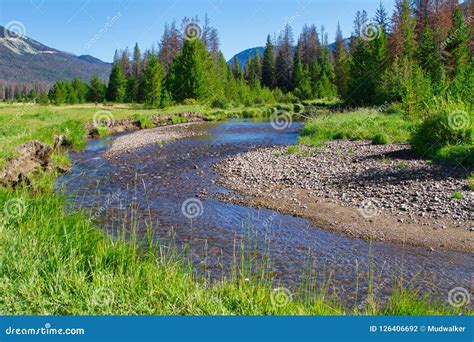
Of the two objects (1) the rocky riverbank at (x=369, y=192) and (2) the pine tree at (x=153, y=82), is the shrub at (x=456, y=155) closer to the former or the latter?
(1) the rocky riverbank at (x=369, y=192)

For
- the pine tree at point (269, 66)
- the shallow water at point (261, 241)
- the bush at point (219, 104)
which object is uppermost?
the pine tree at point (269, 66)

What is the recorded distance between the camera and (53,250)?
6.87 metres

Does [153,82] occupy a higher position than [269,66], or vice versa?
[269,66]

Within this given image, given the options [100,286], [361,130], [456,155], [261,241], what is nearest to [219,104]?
[361,130]

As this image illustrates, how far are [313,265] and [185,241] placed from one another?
3597 mm

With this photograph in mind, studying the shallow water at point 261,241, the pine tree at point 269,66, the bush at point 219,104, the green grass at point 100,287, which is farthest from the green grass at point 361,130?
the pine tree at point 269,66

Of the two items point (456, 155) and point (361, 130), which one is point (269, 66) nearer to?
point (361, 130)

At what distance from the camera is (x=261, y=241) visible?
12.3 metres

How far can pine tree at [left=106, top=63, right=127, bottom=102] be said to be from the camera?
8981 cm

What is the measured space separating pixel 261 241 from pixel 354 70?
56719 mm

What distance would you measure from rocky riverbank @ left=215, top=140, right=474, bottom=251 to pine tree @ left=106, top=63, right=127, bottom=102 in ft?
230

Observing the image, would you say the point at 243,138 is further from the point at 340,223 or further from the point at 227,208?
the point at 340,223

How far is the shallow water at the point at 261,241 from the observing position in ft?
31.5

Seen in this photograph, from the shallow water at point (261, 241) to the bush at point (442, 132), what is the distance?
9960mm
